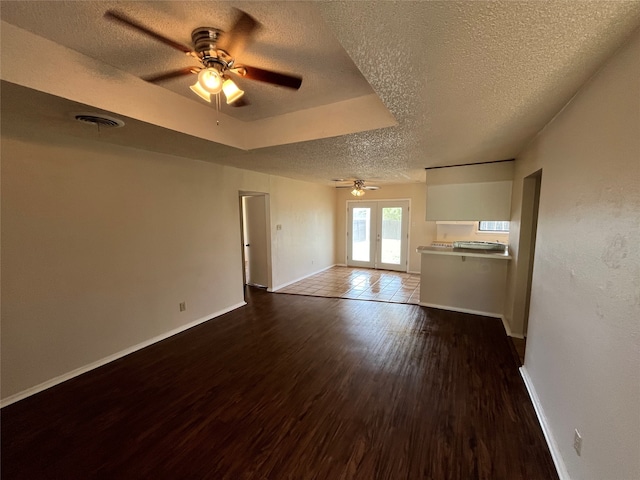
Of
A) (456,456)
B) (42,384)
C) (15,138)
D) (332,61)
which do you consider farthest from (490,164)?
(42,384)

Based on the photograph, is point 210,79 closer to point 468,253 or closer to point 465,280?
point 468,253

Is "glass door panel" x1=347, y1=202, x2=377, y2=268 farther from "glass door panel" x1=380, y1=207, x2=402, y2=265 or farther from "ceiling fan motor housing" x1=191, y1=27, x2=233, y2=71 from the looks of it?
"ceiling fan motor housing" x1=191, y1=27, x2=233, y2=71

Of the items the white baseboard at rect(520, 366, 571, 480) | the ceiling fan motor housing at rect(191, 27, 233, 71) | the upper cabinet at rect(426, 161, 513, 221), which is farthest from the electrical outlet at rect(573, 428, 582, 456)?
the upper cabinet at rect(426, 161, 513, 221)

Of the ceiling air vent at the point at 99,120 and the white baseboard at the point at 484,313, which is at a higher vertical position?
the ceiling air vent at the point at 99,120

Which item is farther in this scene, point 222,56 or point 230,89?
point 230,89

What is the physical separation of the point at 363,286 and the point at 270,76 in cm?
469

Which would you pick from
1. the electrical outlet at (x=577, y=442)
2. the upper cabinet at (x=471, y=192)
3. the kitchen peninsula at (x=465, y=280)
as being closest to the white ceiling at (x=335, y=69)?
the upper cabinet at (x=471, y=192)

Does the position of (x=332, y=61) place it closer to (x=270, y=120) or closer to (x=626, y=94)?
(x=270, y=120)

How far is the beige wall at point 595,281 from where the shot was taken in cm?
105

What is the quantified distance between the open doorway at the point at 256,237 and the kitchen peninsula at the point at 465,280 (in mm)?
2954

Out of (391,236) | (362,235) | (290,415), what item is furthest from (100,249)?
(391,236)

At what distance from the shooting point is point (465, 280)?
13.2 ft

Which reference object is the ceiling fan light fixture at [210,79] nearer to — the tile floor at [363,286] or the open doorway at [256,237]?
Answer: the open doorway at [256,237]

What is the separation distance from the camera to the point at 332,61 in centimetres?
175
